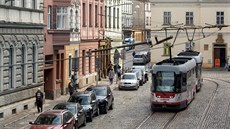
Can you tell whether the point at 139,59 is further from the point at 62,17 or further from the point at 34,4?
the point at 34,4

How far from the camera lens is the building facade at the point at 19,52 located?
3136cm

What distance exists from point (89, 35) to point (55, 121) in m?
28.2

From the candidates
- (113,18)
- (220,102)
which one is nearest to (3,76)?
(220,102)

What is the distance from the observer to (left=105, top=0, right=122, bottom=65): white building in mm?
61097

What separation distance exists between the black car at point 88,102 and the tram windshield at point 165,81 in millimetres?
4218

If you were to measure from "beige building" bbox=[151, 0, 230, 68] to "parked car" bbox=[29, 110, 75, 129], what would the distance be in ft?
151

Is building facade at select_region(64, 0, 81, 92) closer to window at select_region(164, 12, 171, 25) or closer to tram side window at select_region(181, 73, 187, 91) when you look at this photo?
tram side window at select_region(181, 73, 187, 91)

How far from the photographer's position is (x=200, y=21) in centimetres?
7194

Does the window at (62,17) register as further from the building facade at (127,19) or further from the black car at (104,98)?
the building facade at (127,19)

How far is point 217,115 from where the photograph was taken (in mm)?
33625

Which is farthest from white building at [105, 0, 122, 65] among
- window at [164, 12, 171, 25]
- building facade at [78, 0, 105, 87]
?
window at [164, 12, 171, 25]

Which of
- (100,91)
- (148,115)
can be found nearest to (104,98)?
(100,91)

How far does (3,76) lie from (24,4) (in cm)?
530

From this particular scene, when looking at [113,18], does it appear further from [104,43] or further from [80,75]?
[80,75]
